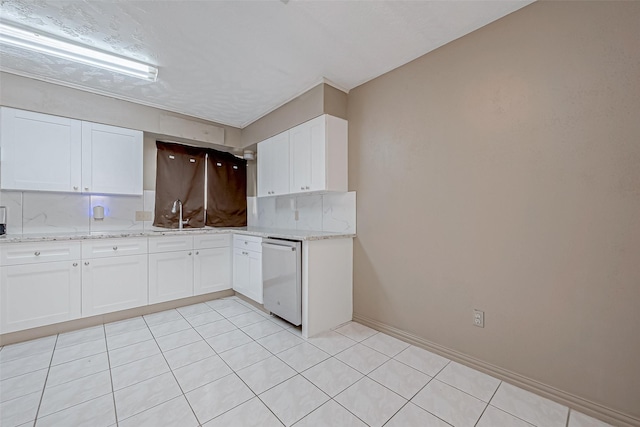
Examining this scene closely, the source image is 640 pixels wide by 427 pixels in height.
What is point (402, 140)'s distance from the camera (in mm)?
2404

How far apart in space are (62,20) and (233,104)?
158 centimetres

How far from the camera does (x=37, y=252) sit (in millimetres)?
2377

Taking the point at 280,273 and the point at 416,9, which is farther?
the point at 280,273

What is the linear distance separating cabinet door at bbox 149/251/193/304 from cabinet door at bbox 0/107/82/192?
3.77 ft

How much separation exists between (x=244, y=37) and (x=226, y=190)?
2.47 metres

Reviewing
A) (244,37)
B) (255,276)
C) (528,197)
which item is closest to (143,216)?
(255,276)

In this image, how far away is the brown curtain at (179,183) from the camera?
11.5 feet

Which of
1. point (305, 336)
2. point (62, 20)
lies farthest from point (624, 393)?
point (62, 20)

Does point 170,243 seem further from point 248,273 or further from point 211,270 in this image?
point 248,273

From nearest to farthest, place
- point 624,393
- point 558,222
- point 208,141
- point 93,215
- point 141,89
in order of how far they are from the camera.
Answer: point 624,393 < point 558,222 < point 141,89 < point 93,215 < point 208,141

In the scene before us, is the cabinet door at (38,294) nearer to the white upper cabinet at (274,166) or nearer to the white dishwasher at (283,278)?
the white dishwasher at (283,278)

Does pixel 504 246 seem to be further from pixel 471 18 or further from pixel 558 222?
pixel 471 18

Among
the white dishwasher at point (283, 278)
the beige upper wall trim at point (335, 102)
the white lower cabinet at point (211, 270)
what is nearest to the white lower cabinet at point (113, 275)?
the white lower cabinet at point (211, 270)

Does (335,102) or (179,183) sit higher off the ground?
(335,102)
